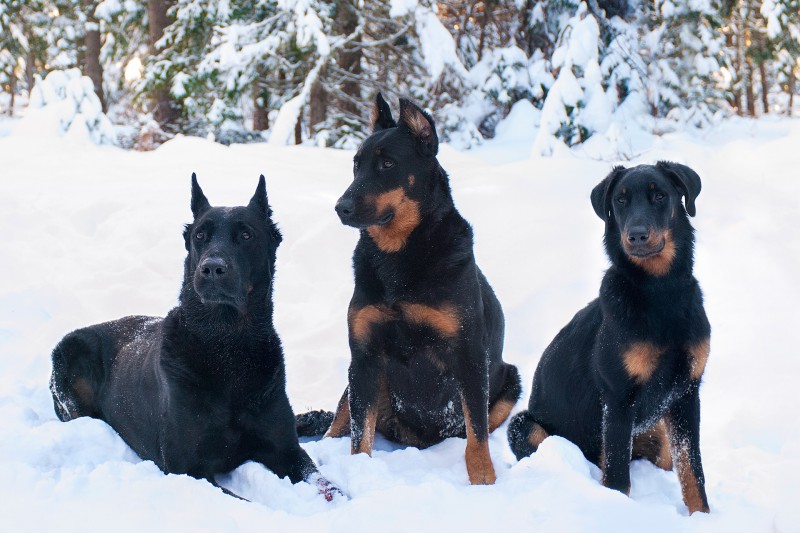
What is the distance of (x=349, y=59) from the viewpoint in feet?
48.8

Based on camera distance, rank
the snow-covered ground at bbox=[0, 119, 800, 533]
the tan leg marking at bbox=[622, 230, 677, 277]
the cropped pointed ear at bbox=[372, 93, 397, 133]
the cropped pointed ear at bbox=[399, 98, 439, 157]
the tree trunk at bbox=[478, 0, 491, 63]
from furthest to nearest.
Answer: the tree trunk at bbox=[478, 0, 491, 63] → the cropped pointed ear at bbox=[372, 93, 397, 133] → the cropped pointed ear at bbox=[399, 98, 439, 157] → the tan leg marking at bbox=[622, 230, 677, 277] → the snow-covered ground at bbox=[0, 119, 800, 533]

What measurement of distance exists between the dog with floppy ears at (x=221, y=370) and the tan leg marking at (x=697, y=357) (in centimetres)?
190

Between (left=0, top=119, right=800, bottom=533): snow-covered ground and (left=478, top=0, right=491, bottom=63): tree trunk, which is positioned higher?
(left=478, top=0, right=491, bottom=63): tree trunk

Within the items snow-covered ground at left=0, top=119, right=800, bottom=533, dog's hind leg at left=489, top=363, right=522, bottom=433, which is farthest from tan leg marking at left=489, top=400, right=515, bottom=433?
snow-covered ground at left=0, top=119, right=800, bottom=533

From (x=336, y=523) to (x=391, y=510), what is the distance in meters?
0.23

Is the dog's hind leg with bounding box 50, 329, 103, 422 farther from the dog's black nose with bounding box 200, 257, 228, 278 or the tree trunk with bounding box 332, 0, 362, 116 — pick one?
the tree trunk with bounding box 332, 0, 362, 116

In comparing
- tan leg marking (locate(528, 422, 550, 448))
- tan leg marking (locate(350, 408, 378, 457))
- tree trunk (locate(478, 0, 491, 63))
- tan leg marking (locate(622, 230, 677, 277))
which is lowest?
tan leg marking (locate(528, 422, 550, 448))

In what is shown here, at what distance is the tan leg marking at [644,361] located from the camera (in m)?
4.02

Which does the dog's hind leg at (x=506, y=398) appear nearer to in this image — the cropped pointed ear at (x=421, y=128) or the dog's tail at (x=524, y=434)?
the dog's tail at (x=524, y=434)

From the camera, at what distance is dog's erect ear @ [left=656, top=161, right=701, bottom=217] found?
14.0 ft

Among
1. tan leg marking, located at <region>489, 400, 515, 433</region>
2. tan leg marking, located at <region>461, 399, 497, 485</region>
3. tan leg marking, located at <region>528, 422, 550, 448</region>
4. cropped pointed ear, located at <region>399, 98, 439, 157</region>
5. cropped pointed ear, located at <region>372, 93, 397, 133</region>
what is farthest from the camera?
tan leg marking, located at <region>489, 400, 515, 433</region>

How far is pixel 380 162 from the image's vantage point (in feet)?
14.7

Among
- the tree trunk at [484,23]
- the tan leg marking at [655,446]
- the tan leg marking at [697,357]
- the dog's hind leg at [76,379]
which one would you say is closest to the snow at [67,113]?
the tree trunk at [484,23]

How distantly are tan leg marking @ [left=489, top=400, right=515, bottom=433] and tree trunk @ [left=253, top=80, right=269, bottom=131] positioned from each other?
433 inches
